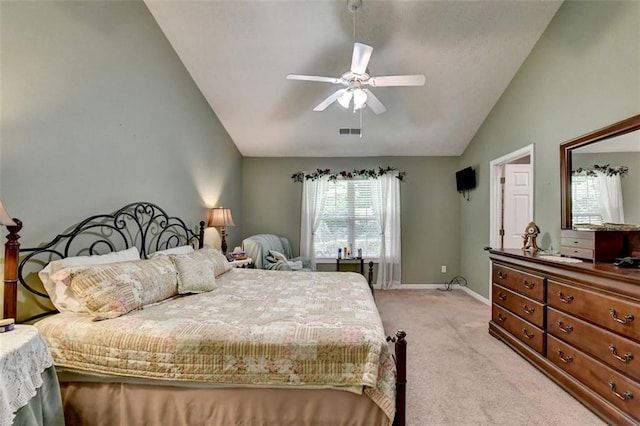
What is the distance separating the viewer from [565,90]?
9.91 feet

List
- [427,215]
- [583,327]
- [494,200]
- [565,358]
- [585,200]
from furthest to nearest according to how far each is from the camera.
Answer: [427,215]
[494,200]
[585,200]
[565,358]
[583,327]

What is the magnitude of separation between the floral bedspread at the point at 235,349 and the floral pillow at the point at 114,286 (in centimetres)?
8

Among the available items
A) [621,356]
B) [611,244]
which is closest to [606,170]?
[611,244]

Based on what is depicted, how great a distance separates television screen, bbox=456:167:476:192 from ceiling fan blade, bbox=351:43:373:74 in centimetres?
323

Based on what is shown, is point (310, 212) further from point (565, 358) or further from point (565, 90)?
point (565, 358)

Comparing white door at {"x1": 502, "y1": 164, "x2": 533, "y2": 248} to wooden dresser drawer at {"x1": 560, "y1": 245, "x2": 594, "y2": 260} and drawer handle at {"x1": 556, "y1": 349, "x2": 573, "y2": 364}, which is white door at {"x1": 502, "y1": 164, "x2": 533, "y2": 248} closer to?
wooden dresser drawer at {"x1": 560, "y1": 245, "x2": 594, "y2": 260}

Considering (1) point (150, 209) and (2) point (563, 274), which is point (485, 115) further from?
(1) point (150, 209)

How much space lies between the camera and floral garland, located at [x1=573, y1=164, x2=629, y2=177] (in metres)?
2.37

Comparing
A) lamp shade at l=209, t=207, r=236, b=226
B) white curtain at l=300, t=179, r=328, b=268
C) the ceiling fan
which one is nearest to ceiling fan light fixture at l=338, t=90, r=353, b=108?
the ceiling fan

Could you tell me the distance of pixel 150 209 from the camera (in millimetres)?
2941

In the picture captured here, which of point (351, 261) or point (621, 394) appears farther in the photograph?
point (351, 261)

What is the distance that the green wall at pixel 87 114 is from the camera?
70.7 inches

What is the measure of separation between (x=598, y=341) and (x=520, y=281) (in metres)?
0.85

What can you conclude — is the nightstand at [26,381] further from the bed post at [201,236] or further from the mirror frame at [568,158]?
the mirror frame at [568,158]
